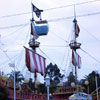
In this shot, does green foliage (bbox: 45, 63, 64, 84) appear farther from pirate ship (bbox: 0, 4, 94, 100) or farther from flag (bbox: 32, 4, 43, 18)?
flag (bbox: 32, 4, 43, 18)

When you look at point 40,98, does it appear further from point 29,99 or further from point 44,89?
point 44,89

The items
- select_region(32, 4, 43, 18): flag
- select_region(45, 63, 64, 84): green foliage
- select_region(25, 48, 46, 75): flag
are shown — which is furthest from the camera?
select_region(45, 63, 64, 84): green foliage

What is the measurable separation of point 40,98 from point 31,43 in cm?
739

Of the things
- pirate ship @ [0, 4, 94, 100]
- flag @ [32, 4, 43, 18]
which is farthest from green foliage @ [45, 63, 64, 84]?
flag @ [32, 4, 43, 18]

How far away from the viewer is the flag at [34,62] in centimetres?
2152

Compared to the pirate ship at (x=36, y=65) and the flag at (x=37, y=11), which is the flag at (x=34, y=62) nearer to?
the pirate ship at (x=36, y=65)

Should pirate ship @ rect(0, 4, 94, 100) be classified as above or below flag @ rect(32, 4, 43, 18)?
below

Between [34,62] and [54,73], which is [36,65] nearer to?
[34,62]

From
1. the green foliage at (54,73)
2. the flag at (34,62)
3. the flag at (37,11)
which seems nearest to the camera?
the flag at (34,62)

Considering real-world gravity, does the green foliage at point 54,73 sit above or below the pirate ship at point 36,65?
above

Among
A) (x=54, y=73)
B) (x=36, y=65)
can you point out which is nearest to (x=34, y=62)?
(x=36, y=65)

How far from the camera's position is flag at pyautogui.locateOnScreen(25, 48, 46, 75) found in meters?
21.5

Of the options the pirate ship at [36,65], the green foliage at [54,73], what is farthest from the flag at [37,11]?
the green foliage at [54,73]

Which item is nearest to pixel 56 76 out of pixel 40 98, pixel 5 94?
pixel 40 98
